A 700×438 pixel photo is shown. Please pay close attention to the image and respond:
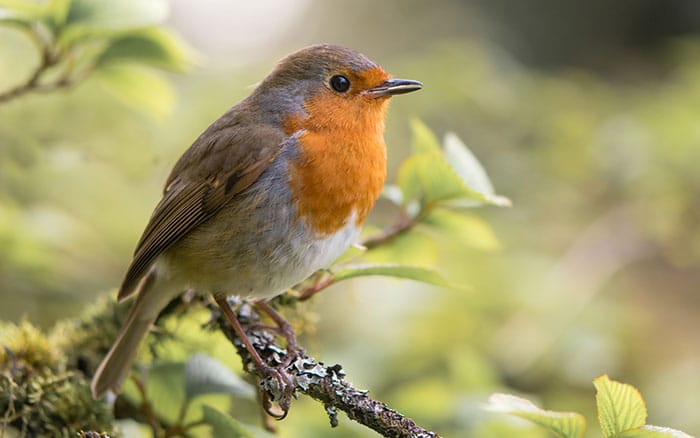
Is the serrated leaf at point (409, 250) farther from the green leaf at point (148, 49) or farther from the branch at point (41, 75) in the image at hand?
the branch at point (41, 75)

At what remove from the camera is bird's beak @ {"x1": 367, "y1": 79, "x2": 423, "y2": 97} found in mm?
2449

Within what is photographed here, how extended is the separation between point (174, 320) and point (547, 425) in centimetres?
136

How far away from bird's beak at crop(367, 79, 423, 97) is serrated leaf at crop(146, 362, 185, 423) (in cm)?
106

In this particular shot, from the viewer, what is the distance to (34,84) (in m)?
2.23

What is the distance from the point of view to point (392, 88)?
248 cm

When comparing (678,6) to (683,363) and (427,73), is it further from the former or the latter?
(683,363)

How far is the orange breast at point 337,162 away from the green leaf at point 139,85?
1.23 feet

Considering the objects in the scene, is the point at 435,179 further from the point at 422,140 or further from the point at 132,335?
the point at 132,335

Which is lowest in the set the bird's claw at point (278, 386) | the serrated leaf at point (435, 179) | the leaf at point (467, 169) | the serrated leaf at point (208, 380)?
the serrated leaf at point (208, 380)

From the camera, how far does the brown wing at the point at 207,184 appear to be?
7.36ft

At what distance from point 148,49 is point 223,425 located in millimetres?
1063

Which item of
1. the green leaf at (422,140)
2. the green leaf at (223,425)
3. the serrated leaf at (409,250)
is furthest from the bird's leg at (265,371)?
the green leaf at (422,140)

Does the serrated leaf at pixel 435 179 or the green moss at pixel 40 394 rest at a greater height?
the serrated leaf at pixel 435 179

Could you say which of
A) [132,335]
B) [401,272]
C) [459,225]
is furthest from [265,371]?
[459,225]
